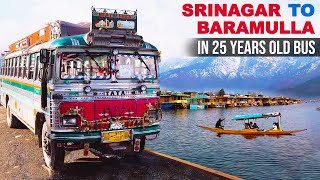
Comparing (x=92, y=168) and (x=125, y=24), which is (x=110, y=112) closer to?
(x=92, y=168)

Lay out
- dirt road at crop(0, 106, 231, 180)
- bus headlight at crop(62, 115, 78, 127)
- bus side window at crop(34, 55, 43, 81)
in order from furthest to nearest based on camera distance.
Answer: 1. bus side window at crop(34, 55, 43, 81)
2. dirt road at crop(0, 106, 231, 180)
3. bus headlight at crop(62, 115, 78, 127)

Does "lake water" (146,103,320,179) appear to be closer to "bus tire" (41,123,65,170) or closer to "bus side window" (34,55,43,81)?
"bus tire" (41,123,65,170)

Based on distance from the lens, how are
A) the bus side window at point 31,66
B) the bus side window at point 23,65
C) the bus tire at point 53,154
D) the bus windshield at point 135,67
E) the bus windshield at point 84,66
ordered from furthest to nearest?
the bus side window at point 23,65 → the bus side window at point 31,66 → the bus windshield at point 135,67 → the bus tire at point 53,154 → the bus windshield at point 84,66

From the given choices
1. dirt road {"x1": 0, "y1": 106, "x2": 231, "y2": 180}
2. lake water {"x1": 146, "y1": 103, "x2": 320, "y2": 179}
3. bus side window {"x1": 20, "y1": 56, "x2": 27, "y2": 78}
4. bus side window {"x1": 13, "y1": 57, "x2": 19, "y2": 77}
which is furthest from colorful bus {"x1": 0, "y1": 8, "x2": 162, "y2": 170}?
lake water {"x1": 146, "y1": 103, "x2": 320, "y2": 179}

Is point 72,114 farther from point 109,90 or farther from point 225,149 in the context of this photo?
point 225,149

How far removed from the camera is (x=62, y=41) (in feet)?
29.5

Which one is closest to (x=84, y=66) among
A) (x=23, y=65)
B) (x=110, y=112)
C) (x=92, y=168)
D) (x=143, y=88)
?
(x=110, y=112)

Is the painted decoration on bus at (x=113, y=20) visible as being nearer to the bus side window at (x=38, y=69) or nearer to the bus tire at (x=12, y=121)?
the bus side window at (x=38, y=69)

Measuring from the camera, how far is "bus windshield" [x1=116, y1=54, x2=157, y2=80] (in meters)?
9.64

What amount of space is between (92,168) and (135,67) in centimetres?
312

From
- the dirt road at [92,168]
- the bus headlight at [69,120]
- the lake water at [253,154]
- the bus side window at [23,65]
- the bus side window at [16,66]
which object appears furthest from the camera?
the lake water at [253,154]

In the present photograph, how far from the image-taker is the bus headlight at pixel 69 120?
8812 millimetres

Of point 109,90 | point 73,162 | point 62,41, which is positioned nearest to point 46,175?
point 73,162

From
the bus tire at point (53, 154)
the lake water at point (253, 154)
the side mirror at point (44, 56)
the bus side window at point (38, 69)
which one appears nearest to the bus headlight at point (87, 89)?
the side mirror at point (44, 56)
